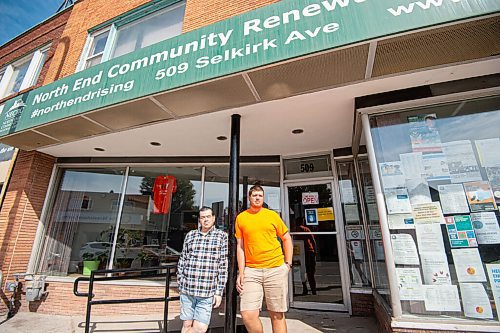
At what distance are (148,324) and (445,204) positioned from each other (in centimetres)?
458

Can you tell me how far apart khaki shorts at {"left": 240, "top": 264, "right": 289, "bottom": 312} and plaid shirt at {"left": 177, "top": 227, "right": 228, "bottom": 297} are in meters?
0.28

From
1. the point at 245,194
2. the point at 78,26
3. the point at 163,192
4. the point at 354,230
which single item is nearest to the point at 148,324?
the point at 163,192

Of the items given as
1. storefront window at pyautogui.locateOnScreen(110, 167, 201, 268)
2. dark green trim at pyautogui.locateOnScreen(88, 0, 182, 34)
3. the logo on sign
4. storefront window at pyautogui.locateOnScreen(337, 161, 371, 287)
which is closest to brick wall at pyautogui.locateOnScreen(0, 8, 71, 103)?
dark green trim at pyautogui.locateOnScreen(88, 0, 182, 34)

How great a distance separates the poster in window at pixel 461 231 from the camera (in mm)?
2484

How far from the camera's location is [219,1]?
4402 millimetres

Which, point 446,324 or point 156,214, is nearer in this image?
point 446,324

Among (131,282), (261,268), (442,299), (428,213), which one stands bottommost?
(131,282)

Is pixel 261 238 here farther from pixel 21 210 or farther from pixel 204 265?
pixel 21 210

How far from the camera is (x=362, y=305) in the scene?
3.99m

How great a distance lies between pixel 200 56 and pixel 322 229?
3598mm

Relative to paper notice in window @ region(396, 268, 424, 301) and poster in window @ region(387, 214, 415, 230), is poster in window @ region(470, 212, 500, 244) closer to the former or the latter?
poster in window @ region(387, 214, 415, 230)

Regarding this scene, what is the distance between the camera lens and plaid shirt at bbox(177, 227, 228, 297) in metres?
2.58

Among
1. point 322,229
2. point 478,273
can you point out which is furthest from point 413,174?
point 322,229

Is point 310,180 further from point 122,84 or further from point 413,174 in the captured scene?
point 122,84
